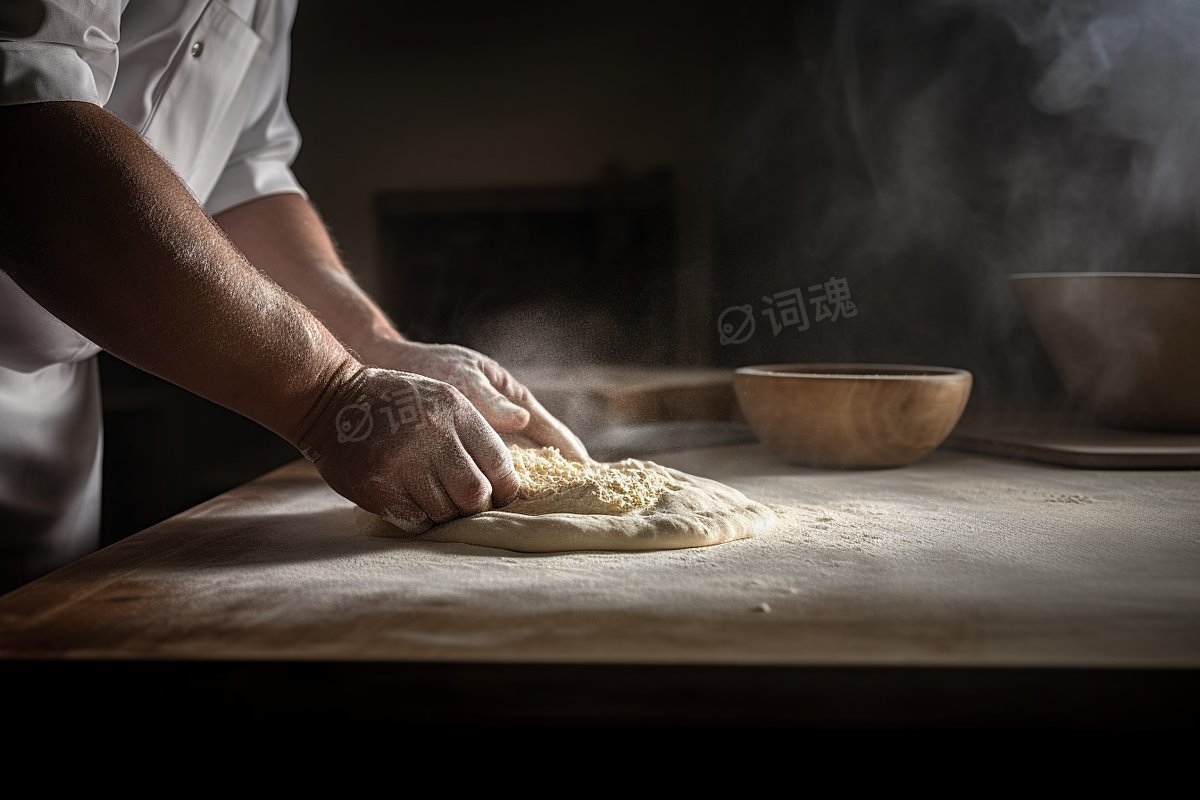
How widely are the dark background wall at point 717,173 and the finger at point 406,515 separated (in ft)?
2.50

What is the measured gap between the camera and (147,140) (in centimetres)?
121

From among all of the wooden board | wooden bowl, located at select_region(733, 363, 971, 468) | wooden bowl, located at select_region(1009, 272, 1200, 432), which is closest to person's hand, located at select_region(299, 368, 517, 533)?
wooden bowl, located at select_region(733, 363, 971, 468)

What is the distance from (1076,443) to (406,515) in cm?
106

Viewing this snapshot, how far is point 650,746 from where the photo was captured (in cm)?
60

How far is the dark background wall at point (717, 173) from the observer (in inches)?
73.9

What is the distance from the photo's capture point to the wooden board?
134cm

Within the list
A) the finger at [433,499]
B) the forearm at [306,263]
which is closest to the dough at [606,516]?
the finger at [433,499]

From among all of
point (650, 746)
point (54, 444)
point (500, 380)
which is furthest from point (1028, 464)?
point (54, 444)

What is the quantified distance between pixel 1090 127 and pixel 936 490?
107 centimetres

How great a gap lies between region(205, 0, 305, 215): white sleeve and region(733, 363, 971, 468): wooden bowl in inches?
34.1

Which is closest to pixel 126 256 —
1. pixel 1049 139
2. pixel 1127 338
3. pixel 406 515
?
pixel 406 515

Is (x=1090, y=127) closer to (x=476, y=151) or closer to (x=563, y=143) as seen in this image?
(x=563, y=143)

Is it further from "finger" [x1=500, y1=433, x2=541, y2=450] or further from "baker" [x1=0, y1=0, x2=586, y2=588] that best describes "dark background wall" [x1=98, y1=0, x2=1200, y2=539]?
"baker" [x1=0, y1=0, x2=586, y2=588]

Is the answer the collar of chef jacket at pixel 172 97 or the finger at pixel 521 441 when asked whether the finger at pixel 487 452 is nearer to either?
the finger at pixel 521 441
